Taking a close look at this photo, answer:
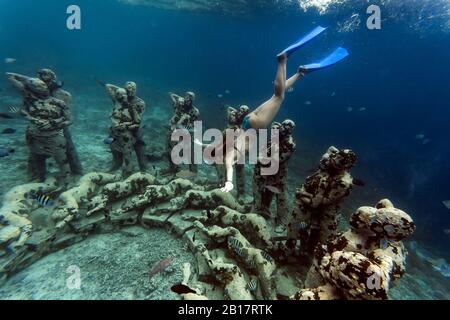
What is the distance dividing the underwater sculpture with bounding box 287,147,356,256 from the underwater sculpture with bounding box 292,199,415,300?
1017 millimetres

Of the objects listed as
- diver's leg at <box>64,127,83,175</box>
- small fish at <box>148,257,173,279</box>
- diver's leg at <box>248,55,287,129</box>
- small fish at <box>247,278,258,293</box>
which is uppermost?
diver's leg at <box>248,55,287,129</box>

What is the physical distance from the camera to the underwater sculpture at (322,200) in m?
4.93

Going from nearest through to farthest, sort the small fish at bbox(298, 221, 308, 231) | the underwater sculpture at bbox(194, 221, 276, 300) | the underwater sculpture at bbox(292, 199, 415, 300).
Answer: the underwater sculpture at bbox(292, 199, 415, 300)
the underwater sculpture at bbox(194, 221, 276, 300)
the small fish at bbox(298, 221, 308, 231)

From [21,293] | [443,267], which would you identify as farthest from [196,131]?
[443,267]

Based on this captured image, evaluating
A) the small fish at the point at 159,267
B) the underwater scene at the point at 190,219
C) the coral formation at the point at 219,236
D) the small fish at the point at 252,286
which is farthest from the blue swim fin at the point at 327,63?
the small fish at the point at 159,267

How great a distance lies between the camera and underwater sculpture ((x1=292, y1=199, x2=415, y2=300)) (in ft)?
8.73

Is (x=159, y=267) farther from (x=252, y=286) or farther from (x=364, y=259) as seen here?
(x=364, y=259)

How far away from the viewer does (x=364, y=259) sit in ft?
9.07

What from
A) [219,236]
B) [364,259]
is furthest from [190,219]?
[364,259]

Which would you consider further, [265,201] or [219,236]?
[265,201]

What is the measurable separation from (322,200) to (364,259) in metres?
2.44

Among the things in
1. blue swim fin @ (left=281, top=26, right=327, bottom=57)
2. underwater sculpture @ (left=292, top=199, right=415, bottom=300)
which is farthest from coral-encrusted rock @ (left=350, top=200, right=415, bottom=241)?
blue swim fin @ (left=281, top=26, right=327, bottom=57)

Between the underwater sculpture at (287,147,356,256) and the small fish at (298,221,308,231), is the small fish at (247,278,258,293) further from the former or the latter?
the small fish at (298,221,308,231)

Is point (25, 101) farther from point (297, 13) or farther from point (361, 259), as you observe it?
point (297, 13)
